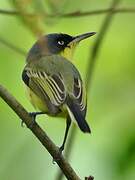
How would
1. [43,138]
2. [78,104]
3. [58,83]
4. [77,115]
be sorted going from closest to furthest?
[43,138]
[77,115]
[78,104]
[58,83]

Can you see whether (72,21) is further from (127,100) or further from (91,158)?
(91,158)

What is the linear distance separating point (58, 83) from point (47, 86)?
0.33ft

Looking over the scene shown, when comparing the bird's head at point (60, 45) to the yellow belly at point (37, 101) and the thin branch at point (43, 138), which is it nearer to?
the yellow belly at point (37, 101)

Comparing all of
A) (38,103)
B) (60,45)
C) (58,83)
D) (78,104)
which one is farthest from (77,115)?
(60,45)

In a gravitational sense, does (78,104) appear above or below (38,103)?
below

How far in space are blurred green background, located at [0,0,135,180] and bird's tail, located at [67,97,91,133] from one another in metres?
0.56

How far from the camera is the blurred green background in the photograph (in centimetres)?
459

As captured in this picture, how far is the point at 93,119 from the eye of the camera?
539cm

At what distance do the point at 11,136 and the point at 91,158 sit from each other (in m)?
0.77

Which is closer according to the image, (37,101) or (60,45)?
(37,101)

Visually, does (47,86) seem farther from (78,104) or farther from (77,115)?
(77,115)

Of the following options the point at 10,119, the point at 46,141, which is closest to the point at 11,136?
the point at 10,119

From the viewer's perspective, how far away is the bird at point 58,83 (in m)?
3.97

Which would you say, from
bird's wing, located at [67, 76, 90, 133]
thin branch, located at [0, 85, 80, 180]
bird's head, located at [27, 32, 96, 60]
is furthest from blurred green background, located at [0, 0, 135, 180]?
thin branch, located at [0, 85, 80, 180]
